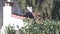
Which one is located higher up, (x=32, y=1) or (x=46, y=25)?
(x=32, y=1)

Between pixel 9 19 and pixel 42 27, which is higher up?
pixel 42 27

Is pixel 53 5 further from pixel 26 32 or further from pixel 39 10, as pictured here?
pixel 26 32

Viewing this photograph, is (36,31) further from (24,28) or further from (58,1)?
(58,1)

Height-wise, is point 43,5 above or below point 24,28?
above

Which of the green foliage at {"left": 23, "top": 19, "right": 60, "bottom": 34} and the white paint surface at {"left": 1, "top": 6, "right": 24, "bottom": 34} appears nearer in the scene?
the green foliage at {"left": 23, "top": 19, "right": 60, "bottom": 34}

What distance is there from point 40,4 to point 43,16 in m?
0.57

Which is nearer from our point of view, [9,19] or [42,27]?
[42,27]

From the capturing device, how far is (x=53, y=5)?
12.0 metres

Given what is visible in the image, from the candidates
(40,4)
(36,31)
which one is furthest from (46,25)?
(40,4)

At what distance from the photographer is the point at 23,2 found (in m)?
13.0

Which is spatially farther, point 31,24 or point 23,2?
point 23,2

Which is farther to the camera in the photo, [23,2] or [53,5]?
Answer: [23,2]

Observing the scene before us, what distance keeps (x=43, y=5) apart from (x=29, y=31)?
1.30 m

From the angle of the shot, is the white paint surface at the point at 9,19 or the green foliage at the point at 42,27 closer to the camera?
the green foliage at the point at 42,27
